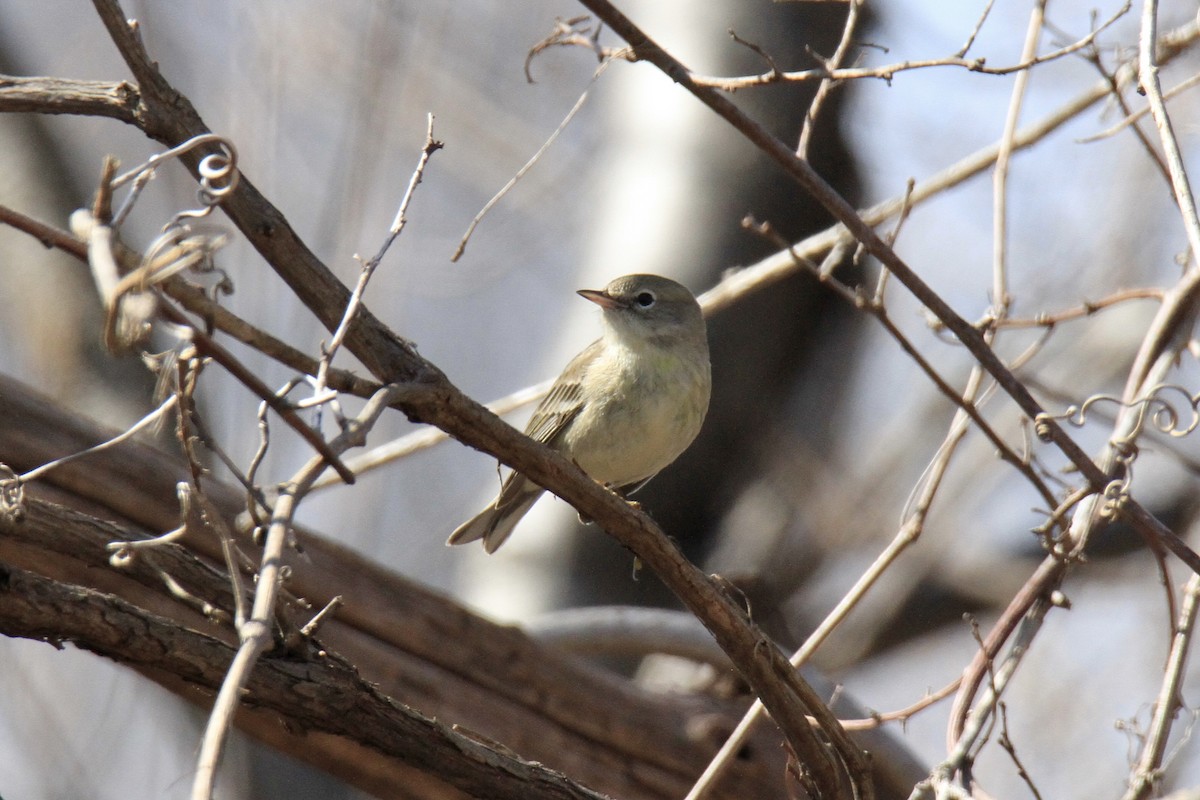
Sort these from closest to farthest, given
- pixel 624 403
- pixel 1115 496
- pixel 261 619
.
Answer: pixel 261 619 → pixel 1115 496 → pixel 624 403

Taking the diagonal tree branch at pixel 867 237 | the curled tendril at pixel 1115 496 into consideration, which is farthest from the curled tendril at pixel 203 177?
the curled tendril at pixel 1115 496

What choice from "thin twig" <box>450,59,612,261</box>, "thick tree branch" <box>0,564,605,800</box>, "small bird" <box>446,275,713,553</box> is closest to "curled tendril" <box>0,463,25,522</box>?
"thick tree branch" <box>0,564,605,800</box>

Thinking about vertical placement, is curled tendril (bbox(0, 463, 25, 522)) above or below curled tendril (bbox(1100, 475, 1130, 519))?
below

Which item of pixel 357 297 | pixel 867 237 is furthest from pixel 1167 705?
pixel 357 297

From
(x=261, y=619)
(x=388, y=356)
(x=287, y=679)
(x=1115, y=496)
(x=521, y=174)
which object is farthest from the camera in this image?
(x=1115, y=496)

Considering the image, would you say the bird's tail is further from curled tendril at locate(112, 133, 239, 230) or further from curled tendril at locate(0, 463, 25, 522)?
curled tendril at locate(112, 133, 239, 230)

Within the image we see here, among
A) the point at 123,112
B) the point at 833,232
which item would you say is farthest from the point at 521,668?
the point at 123,112

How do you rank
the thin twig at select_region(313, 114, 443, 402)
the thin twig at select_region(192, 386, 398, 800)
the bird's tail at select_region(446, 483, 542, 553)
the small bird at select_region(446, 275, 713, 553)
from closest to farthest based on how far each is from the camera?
the thin twig at select_region(192, 386, 398, 800) < the thin twig at select_region(313, 114, 443, 402) < the small bird at select_region(446, 275, 713, 553) < the bird's tail at select_region(446, 483, 542, 553)

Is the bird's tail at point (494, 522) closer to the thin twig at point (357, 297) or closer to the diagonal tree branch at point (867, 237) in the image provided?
the diagonal tree branch at point (867, 237)

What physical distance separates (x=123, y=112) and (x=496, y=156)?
623 centimetres

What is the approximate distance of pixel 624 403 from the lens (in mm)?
4469

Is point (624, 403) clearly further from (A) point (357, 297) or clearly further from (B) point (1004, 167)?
(A) point (357, 297)

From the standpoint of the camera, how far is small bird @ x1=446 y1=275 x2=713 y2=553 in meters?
4.45

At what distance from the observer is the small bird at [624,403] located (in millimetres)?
4445
